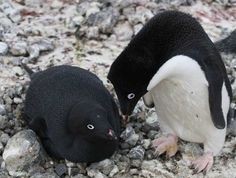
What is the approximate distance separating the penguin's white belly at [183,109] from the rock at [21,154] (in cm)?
58

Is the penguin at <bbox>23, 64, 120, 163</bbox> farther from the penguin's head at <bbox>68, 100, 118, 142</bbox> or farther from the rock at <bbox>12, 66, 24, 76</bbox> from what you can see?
the rock at <bbox>12, 66, 24, 76</bbox>

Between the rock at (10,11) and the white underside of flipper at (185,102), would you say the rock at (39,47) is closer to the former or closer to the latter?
the rock at (10,11)

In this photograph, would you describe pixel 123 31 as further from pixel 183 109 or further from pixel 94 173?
pixel 94 173

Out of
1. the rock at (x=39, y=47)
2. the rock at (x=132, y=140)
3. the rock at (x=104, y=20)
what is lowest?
the rock at (x=132, y=140)

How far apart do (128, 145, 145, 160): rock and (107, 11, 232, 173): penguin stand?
22 cm

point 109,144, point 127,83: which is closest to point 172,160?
point 109,144

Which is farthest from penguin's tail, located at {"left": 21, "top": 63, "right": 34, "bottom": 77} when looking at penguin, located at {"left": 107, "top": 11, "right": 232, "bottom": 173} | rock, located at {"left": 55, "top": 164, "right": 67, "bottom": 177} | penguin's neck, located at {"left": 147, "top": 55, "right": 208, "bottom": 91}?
penguin's neck, located at {"left": 147, "top": 55, "right": 208, "bottom": 91}

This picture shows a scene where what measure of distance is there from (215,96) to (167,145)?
410mm

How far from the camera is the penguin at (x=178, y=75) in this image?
2.76m

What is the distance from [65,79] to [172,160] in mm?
613

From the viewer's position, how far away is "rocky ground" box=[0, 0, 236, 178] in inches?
118

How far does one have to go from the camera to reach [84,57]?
3709mm

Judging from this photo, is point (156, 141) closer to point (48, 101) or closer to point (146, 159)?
point (146, 159)

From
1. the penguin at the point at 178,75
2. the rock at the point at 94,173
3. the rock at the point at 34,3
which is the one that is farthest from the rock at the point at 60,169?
the rock at the point at 34,3
